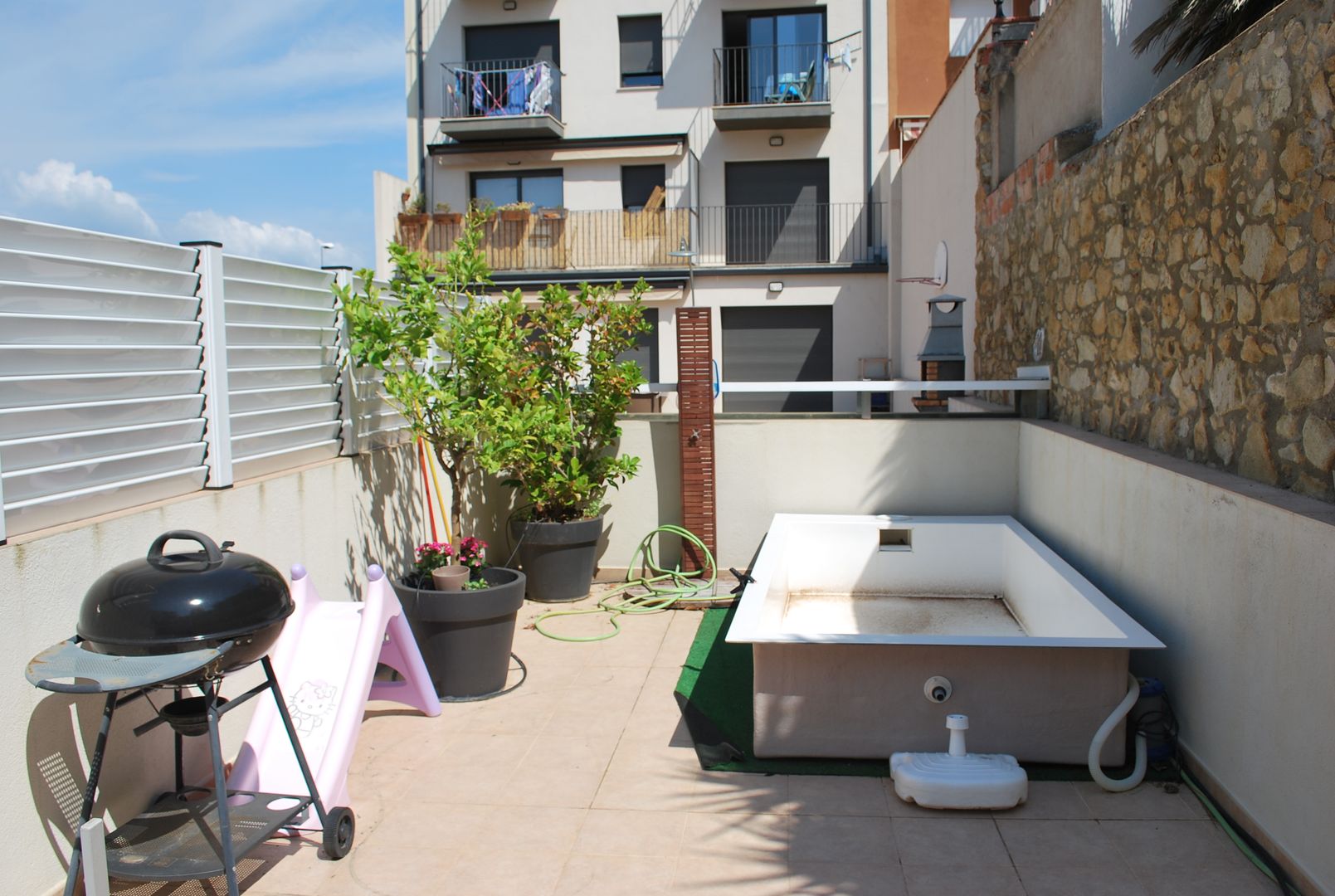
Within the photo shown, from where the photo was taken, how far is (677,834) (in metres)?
3.59

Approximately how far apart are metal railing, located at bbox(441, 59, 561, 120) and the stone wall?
12460mm

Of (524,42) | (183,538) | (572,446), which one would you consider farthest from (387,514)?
(524,42)

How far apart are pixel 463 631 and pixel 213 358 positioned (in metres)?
1.70

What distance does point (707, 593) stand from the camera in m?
6.80

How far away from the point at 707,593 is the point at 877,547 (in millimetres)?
1155

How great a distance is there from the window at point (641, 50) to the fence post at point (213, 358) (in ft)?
49.4

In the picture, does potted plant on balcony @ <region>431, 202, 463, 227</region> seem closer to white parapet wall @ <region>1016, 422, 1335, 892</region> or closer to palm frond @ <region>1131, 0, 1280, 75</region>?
palm frond @ <region>1131, 0, 1280, 75</region>

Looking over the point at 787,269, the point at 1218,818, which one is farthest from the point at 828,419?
the point at 787,269

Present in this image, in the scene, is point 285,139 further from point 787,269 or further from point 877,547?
point 877,547

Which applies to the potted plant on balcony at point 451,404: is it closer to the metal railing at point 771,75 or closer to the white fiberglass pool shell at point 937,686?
the white fiberglass pool shell at point 937,686

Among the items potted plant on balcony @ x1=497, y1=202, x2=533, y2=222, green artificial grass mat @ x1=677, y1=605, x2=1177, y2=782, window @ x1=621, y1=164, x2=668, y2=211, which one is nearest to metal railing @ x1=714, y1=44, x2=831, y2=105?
window @ x1=621, y1=164, x2=668, y2=211

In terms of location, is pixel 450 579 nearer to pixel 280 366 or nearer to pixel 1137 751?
pixel 280 366

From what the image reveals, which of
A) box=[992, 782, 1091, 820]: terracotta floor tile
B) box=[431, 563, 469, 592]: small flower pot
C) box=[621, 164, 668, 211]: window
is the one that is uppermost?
box=[621, 164, 668, 211]: window

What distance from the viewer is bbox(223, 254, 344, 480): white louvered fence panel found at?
14.0 ft
